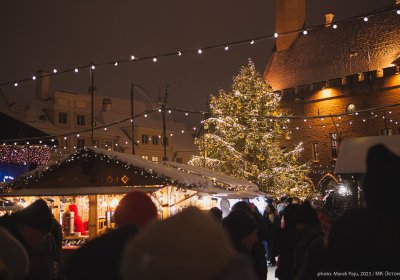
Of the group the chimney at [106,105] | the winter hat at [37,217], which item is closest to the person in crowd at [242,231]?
the winter hat at [37,217]

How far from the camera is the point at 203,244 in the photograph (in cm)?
172

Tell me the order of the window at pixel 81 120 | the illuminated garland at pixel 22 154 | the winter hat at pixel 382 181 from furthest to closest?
1. the window at pixel 81 120
2. the illuminated garland at pixel 22 154
3. the winter hat at pixel 382 181

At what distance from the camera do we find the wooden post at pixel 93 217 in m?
12.6

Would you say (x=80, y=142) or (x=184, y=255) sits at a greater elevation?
(x=80, y=142)

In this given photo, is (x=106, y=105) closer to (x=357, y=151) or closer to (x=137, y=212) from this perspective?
(x=357, y=151)

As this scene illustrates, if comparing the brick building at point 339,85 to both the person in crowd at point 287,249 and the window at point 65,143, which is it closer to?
the window at point 65,143

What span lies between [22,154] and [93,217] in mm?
17678

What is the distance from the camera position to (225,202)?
16.9 meters

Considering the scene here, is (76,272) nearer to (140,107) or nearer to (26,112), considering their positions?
(26,112)

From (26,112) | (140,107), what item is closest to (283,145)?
(140,107)

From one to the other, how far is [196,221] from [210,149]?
30.9 m

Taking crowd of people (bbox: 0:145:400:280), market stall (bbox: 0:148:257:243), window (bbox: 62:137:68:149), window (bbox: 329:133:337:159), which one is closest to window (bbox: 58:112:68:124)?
window (bbox: 62:137:68:149)

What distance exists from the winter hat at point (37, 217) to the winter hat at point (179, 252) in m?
3.28

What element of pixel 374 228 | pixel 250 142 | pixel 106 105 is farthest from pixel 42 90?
pixel 374 228
